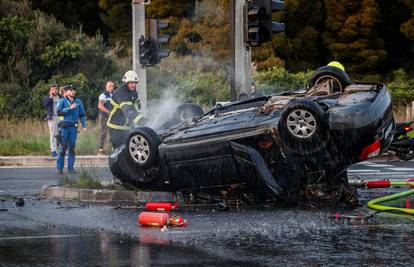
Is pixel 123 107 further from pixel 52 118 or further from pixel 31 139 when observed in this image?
pixel 31 139

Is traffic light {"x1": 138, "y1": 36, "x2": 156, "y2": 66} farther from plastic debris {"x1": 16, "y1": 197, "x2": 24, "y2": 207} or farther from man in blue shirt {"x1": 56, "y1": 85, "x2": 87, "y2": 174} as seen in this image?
plastic debris {"x1": 16, "y1": 197, "x2": 24, "y2": 207}

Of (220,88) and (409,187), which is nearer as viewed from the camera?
(409,187)

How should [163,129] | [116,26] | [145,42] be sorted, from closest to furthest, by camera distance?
[163,129] → [145,42] → [116,26]

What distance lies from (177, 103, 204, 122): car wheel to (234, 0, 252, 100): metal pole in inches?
133

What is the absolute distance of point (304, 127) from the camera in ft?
37.8

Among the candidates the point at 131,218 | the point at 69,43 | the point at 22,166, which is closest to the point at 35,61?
the point at 69,43

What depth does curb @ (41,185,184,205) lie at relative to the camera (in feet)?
43.5

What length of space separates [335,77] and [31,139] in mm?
12681

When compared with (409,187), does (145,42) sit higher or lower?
higher

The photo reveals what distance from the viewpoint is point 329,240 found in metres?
9.84

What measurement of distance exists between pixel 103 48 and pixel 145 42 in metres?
15.0

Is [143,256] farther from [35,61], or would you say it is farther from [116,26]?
[116,26]

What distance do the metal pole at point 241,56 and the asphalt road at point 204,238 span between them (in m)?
5.01

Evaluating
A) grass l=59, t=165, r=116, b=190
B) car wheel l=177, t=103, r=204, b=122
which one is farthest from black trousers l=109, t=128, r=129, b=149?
car wheel l=177, t=103, r=204, b=122
